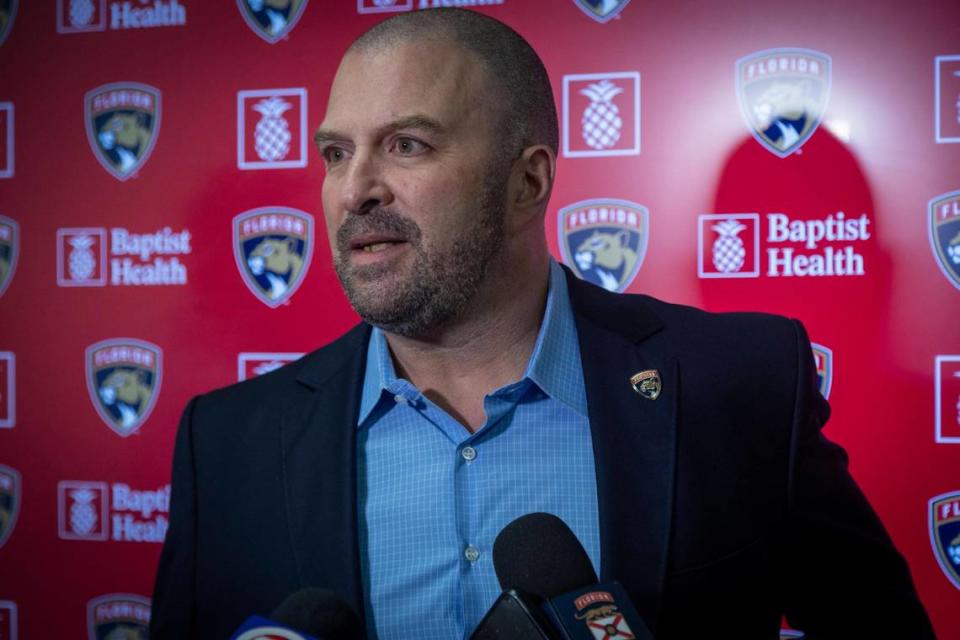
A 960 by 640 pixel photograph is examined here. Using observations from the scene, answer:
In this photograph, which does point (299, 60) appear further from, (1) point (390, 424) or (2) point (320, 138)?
(1) point (390, 424)

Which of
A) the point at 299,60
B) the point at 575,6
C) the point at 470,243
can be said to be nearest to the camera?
the point at 470,243

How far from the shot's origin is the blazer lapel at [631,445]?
1066 millimetres

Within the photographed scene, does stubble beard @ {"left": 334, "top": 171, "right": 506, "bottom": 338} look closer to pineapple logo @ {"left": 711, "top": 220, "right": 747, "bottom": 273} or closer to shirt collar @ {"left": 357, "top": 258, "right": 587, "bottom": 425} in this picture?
shirt collar @ {"left": 357, "top": 258, "right": 587, "bottom": 425}

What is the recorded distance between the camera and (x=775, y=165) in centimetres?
192

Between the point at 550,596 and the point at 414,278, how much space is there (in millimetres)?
524

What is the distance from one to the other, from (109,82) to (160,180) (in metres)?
0.30

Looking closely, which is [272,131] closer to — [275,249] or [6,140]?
[275,249]

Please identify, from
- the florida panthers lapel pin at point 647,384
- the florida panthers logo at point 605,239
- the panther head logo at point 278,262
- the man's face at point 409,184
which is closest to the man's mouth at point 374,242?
the man's face at point 409,184

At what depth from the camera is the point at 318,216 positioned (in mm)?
2125

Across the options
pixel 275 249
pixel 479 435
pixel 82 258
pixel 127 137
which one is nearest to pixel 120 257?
pixel 82 258

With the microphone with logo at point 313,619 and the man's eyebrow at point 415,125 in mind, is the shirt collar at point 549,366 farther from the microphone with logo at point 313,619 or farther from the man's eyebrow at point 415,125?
the microphone with logo at point 313,619

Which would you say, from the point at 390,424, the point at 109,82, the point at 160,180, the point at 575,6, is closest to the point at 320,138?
the point at 390,424

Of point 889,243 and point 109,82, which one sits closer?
point 889,243

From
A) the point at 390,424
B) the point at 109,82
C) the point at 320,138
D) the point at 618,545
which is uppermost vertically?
the point at 109,82
